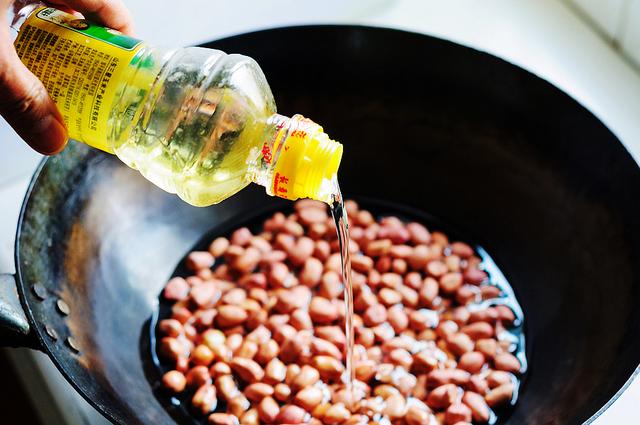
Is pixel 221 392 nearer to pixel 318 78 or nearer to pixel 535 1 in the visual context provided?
pixel 318 78

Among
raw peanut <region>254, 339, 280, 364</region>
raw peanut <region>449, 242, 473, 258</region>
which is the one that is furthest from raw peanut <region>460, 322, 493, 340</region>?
raw peanut <region>254, 339, 280, 364</region>

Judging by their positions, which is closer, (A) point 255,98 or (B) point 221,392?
(A) point 255,98

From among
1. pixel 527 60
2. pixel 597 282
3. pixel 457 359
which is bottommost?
pixel 457 359

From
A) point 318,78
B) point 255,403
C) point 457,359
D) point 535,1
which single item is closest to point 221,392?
point 255,403

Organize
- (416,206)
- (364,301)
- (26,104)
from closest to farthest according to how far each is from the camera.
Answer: (26,104) → (364,301) → (416,206)

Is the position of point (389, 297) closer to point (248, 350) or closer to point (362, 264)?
point (362, 264)

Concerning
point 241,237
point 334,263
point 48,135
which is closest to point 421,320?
point 334,263

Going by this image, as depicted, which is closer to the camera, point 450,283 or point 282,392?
point 282,392

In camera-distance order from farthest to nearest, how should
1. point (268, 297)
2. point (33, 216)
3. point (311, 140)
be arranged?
point (268, 297)
point (33, 216)
point (311, 140)
